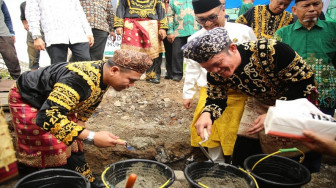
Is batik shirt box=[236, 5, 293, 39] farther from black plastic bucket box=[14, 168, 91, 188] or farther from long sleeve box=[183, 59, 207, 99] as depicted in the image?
black plastic bucket box=[14, 168, 91, 188]

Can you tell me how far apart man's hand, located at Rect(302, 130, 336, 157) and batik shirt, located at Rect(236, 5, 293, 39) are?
2.07 metres

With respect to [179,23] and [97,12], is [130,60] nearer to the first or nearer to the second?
[97,12]

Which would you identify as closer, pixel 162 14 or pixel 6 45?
pixel 6 45

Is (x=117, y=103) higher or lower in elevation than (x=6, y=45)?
lower

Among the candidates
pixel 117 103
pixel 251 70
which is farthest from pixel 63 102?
pixel 117 103

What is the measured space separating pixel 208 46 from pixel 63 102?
3.39 feet

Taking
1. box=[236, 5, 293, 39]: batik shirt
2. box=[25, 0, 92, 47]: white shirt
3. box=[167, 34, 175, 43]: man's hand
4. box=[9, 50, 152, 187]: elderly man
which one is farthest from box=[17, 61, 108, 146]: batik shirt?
box=[167, 34, 175, 43]: man's hand

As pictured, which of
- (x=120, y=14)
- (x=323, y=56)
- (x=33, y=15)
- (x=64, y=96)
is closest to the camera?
(x=64, y=96)

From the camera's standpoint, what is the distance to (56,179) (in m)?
1.58

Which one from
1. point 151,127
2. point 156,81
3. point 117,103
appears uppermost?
point 156,81

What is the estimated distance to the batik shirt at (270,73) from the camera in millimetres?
1892

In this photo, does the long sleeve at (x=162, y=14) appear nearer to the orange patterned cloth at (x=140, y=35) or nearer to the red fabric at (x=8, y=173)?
the orange patterned cloth at (x=140, y=35)

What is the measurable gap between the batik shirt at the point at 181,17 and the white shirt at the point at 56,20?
204cm

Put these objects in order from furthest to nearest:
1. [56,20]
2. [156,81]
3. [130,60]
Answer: [156,81]
[56,20]
[130,60]
